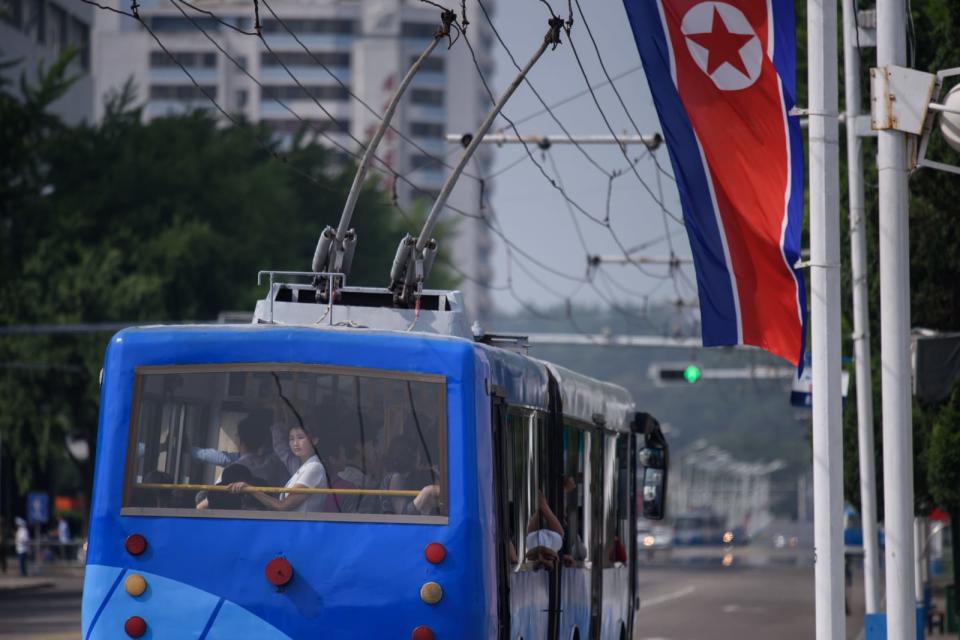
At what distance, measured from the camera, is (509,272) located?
35.4 meters

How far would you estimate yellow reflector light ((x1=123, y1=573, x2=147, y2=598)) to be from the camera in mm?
10766

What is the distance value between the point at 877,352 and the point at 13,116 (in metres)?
27.6

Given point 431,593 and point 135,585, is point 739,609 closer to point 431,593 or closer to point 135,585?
point 431,593

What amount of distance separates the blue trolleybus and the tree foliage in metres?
38.6

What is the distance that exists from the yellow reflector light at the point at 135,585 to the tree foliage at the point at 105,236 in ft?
128

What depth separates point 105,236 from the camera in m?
56.2

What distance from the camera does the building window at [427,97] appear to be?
504ft

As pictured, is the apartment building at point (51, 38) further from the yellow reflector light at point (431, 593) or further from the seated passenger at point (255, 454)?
the yellow reflector light at point (431, 593)

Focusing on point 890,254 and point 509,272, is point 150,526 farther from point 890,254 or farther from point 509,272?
point 509,272

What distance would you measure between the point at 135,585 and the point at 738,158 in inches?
175

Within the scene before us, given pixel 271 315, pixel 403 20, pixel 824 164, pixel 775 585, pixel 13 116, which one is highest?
pixel 403 20

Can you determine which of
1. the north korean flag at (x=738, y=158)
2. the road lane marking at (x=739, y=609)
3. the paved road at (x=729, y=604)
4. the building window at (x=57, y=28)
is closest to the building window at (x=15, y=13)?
the building window at (x=57, y=28)

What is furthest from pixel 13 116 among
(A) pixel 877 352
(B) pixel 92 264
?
(A) pixel 877 352

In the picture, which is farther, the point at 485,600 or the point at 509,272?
the point at 509,272
